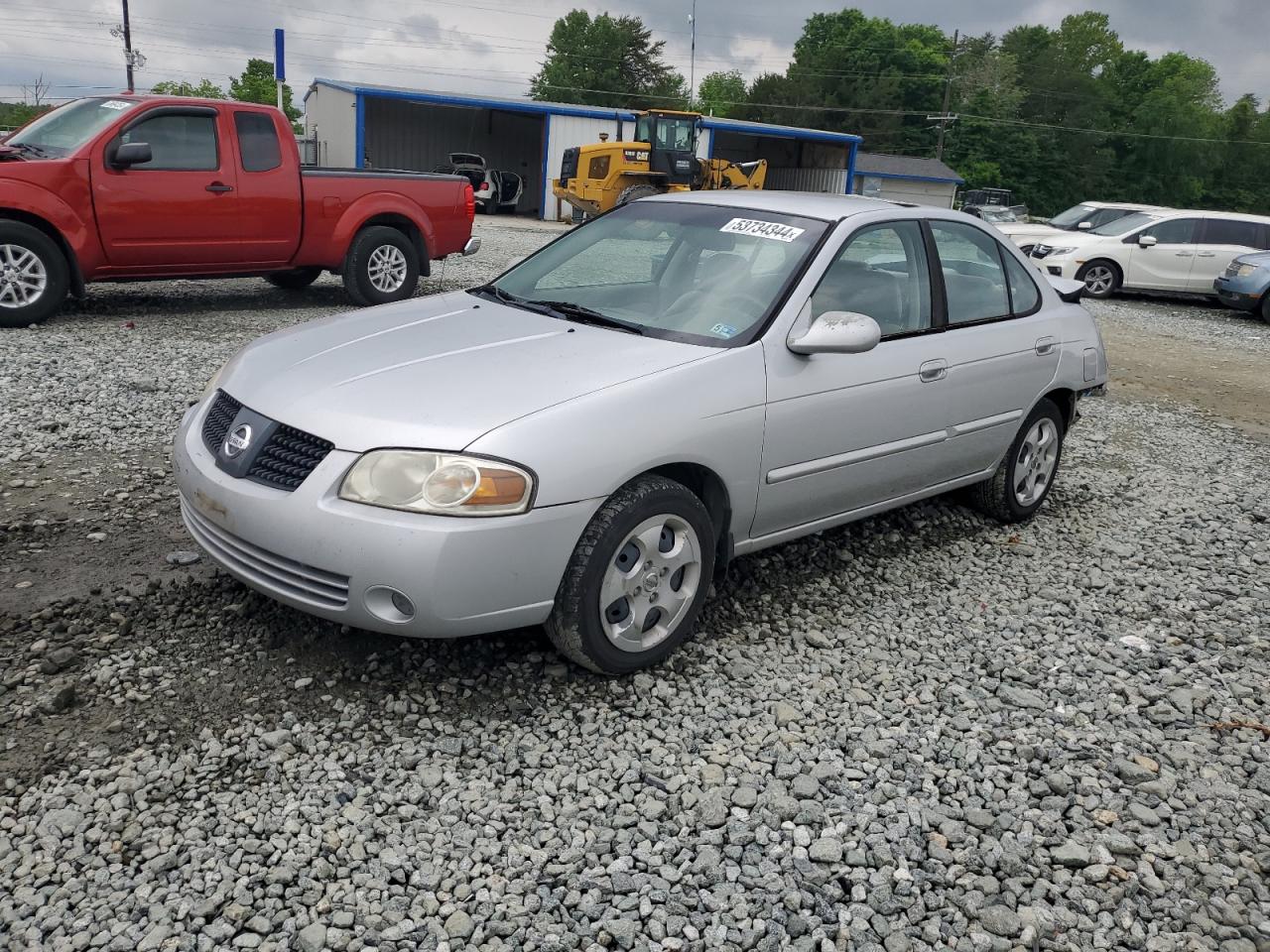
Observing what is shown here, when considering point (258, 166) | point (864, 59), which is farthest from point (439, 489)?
point (864, 59)

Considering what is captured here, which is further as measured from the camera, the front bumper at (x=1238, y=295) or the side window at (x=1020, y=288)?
the front bumper at (x=1238, y=295)

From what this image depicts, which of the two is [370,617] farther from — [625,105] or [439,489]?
[625,105]

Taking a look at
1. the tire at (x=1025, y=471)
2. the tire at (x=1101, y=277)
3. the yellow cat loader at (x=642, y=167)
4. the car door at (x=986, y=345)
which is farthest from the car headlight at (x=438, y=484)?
the yellow cat loader at (x=642, y=167)

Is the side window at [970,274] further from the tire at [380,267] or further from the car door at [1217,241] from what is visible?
the car door at [1217,241]

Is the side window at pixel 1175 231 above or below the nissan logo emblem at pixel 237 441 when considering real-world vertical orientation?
above

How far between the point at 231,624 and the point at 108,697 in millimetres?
564

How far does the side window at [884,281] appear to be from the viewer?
4.30 m

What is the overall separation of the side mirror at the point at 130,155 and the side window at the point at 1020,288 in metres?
7.17

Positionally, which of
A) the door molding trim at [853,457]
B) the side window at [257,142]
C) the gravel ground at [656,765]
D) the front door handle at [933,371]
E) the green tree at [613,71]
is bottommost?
the gravel ground at [656,765]

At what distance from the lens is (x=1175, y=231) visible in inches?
703

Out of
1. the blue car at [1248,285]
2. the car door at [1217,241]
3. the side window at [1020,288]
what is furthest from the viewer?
the car door at [1217,241]

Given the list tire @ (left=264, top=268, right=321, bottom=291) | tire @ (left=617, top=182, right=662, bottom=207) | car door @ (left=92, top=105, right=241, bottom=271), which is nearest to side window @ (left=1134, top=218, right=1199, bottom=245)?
tire @ (left=617, top=182, right=662, bottom=207)

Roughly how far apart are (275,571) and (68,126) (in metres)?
7.75

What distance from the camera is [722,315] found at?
4051mm
